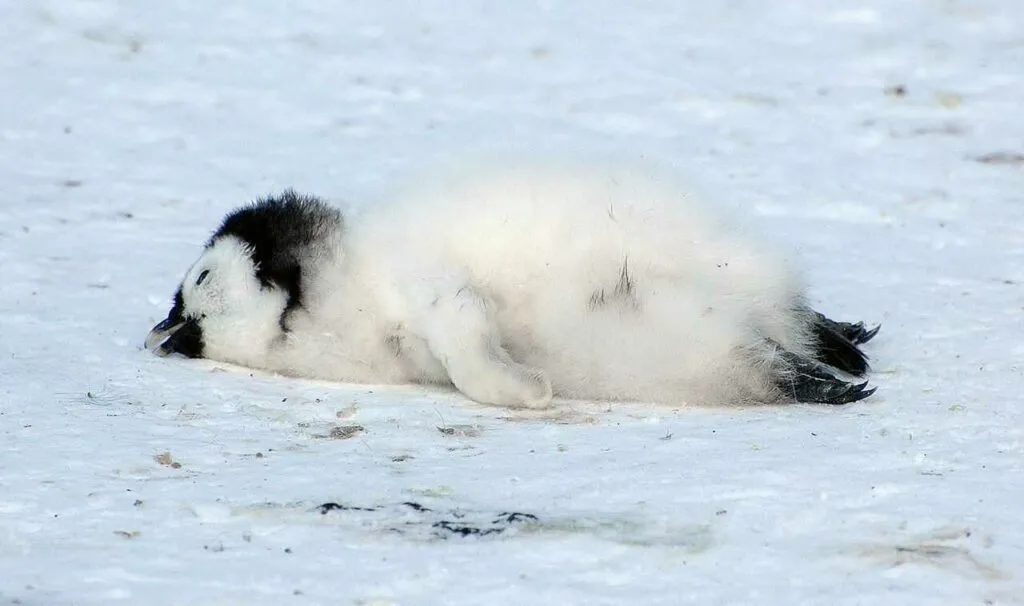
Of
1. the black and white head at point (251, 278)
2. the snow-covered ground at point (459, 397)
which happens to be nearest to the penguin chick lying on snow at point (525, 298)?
the black and white head at point (251, 278)

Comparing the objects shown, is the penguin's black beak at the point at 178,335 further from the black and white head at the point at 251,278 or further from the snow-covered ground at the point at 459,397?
the snow-covered ground at the point at 459,397

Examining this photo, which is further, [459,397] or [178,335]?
[178,335]

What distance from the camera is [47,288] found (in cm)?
549

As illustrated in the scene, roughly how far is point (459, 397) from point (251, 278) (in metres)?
0.75

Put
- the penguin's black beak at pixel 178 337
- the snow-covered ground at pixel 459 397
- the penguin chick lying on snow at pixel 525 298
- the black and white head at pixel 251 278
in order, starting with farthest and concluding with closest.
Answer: the penguin's black beak at pixel 178 337, the black and white head at pixel 251 278, the penguin chick lying on snow at pixel 525 298, the snow-covered ground at pixel 459 397

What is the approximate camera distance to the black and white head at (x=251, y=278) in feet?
14.7

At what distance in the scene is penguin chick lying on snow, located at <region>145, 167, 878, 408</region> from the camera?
163 inches

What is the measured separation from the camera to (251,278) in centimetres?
450

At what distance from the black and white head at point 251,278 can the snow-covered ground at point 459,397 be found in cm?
13

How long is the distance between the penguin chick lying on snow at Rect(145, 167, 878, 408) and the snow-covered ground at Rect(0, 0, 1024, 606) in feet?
0.37

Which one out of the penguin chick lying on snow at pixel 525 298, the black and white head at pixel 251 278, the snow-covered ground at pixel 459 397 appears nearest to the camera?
the snow-covered ground at pixel 459 397

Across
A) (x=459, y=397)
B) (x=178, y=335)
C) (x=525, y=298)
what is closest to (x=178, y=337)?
(x=178, y=335)

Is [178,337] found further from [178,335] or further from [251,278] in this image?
[251,278]

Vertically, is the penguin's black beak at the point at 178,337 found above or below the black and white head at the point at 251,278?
below
